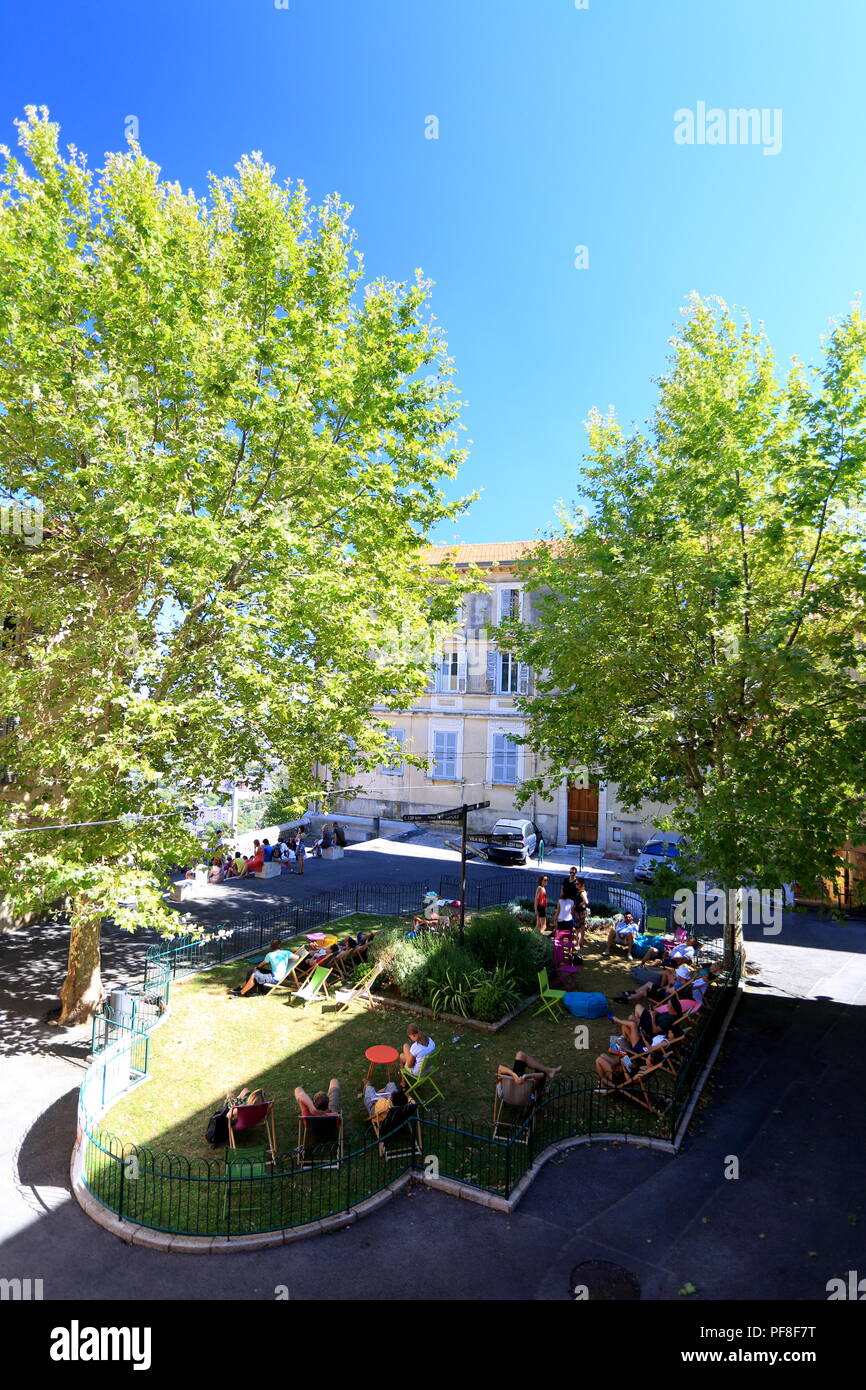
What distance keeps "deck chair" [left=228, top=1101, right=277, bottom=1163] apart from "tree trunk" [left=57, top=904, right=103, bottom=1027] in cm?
545

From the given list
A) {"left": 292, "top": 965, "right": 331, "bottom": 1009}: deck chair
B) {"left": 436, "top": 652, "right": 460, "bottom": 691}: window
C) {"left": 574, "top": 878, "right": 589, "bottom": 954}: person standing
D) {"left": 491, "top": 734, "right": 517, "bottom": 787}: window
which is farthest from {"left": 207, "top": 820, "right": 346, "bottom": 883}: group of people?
{"left": 436, "top": 652, "right": 460, "bottom": 691}: window

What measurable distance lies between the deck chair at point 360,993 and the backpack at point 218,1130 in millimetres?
4650

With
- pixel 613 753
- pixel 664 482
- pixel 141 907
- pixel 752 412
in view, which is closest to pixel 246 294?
pixel 664 482

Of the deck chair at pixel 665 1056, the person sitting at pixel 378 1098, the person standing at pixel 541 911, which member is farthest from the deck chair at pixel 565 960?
the person sitting at pixel 378 1098

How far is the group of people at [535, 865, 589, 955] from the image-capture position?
54.1 ft

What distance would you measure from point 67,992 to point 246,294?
13.3 metres

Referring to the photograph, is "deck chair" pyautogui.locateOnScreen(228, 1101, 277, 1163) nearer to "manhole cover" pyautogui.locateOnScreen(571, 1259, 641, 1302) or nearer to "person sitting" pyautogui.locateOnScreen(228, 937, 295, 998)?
"manhole cover" pyautogui.locateOnScreen(571, 1259, 641, 1302)

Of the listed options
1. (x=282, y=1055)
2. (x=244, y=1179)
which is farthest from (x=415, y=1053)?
(x=244, y=1179)

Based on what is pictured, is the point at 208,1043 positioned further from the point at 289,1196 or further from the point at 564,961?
the point at 564,961

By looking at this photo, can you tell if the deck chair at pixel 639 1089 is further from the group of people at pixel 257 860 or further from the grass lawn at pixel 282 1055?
the group of people at pixel 257 860

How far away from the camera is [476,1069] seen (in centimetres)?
1126

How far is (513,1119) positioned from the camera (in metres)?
9.65

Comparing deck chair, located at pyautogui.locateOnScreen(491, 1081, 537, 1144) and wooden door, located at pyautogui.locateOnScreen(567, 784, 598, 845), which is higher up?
wooden door, located at pyautogui.locateOnScreen(567, 784, 598, 845)

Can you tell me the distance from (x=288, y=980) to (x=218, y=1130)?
5642mm
